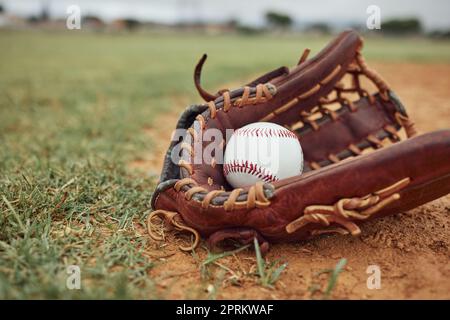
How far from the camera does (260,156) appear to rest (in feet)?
5.95

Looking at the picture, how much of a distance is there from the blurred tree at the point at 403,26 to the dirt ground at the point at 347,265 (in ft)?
170

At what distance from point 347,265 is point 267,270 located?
0.33 m

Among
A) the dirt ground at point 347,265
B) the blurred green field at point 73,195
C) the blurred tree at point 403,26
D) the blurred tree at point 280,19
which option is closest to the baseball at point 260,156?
the dirt ground at point 347,265

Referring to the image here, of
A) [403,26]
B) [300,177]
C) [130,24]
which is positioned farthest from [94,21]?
[300,177]

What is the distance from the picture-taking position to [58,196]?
6.30ft

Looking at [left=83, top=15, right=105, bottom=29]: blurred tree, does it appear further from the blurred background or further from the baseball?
the baseball

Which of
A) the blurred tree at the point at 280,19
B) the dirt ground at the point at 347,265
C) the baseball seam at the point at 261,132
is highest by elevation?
the blurred tree at the point at 280,19

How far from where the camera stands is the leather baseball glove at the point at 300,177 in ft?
4.75

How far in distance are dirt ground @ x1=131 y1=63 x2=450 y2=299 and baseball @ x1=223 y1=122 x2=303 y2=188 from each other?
1.11ft

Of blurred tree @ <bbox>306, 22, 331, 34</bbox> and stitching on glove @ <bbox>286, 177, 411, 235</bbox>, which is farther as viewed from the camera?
blurred tree @ <bbox>306, 22, 331, 34</bbox>

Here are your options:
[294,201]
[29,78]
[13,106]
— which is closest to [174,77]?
[29,78]

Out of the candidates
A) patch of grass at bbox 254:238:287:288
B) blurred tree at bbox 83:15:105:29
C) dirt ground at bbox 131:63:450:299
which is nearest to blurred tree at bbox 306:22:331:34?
blurred tree at bbox 83:15:105:29

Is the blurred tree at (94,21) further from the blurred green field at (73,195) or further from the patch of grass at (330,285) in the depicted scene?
the patch of grass at (330,285)

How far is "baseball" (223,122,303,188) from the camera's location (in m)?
1.80
